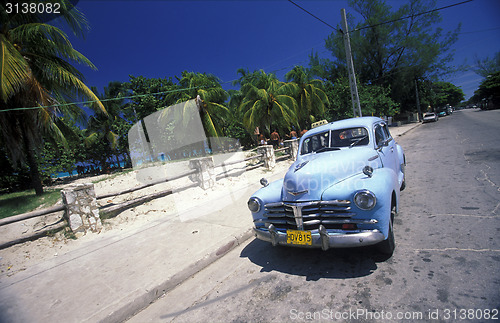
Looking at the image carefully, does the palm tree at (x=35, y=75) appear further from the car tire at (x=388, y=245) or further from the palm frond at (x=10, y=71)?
the car tire at (x=388, y=245)

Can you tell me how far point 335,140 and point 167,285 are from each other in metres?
3.63

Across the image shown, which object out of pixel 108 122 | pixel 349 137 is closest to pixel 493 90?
pixel 349 137

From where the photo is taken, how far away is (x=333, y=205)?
288 centimetres

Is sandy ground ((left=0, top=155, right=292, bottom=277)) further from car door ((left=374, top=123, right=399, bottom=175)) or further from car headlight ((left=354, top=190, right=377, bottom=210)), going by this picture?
car headlight ((left=354, top=190, right=377, bottom=210))

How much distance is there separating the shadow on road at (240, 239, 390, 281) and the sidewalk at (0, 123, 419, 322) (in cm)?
85

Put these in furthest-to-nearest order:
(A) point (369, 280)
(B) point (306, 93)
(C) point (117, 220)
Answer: (B) point (306, 93) < (C) point (117, 220) < (A) point (369, 280)

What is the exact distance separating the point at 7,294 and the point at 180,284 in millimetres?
2627

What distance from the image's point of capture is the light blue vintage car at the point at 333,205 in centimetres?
274

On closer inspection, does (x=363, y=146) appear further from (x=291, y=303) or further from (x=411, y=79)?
(x=411, y=79)

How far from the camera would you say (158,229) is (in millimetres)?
5469

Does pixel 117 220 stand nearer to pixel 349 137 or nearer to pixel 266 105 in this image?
pixel 349 137

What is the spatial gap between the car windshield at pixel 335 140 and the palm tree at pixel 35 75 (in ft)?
26.0

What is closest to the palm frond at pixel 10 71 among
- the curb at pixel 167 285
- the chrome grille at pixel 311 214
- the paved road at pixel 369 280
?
the curb at pixel 167 285

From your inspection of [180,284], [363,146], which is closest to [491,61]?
[363,146]
